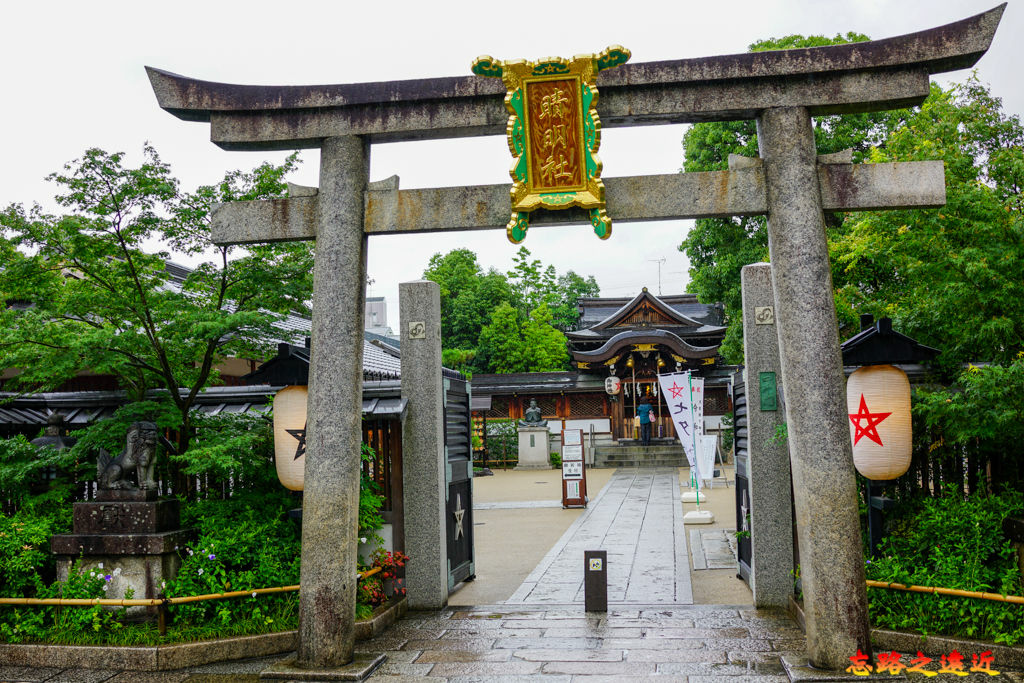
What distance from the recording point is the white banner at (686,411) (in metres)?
14.9

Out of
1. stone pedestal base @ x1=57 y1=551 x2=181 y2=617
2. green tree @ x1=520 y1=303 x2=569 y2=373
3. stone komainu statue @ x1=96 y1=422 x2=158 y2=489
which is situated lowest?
stone pedestal base @ x1=57 y1=551 x2=181 y2=617

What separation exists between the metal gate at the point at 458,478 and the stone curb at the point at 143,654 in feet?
8.75

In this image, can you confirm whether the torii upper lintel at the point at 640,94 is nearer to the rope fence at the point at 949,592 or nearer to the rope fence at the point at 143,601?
the rope fence at the point at 949,592

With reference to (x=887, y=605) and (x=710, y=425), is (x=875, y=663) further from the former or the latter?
(x=710, y=425)

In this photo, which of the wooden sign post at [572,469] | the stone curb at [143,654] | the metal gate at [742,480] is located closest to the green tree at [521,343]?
the wooden sign post at [572,469]

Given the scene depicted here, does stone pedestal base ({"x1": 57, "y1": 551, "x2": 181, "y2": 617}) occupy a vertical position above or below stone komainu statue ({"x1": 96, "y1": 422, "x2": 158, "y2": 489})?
below

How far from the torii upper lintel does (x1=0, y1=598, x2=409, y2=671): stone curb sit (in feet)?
14.2

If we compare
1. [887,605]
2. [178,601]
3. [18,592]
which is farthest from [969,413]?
[18,592]

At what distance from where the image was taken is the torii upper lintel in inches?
231

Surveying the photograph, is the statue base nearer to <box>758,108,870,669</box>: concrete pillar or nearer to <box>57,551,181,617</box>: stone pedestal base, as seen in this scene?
<box>57,551,181,617</box>: stone pedestal base

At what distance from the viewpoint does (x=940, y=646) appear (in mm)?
5672

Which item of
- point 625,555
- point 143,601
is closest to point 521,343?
point 625,555

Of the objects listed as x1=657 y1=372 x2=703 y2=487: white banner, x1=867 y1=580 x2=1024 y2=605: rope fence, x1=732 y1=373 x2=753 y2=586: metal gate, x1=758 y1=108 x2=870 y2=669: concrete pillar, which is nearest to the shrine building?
x1=657 y1=372 x2=703 y2=487: white banner

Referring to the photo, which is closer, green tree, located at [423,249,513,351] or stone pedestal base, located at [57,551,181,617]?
stone pedestal base, located at [57,551,181,617]
